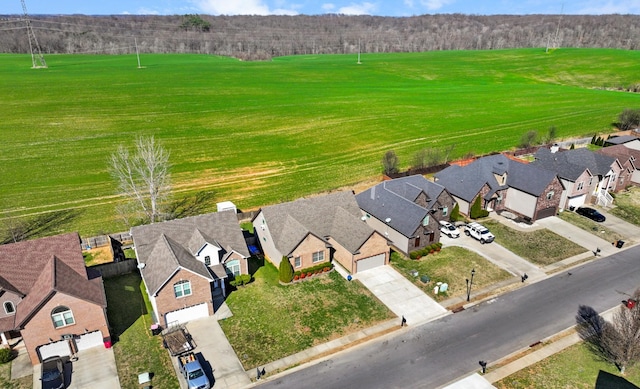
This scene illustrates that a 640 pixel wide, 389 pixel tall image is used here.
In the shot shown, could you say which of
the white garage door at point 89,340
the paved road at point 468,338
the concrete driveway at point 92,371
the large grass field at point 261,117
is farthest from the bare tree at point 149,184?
the paved road at point 468,338

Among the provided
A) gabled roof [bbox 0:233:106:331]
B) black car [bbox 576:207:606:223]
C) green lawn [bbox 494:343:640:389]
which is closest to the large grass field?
gabled roof [bbox 0:233:106:331]

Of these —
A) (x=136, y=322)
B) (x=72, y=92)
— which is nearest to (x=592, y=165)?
(x=136, y=322)

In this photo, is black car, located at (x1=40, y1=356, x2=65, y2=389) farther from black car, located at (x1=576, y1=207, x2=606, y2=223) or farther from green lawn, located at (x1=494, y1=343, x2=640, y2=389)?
black car, located at (x1=576, y1=207, x2=606, y2=223)

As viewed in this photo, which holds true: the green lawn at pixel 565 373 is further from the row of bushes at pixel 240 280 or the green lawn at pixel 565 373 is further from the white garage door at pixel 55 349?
the white garage door at pixel 55 349

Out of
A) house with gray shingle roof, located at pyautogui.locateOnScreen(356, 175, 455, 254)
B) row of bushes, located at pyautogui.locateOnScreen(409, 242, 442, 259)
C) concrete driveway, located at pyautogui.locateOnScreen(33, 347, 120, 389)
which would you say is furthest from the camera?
house with gray shingle roof, located at pyautogui.locateOnScreen(356, 175, 455, 254)

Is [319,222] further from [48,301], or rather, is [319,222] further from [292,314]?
[48,301]

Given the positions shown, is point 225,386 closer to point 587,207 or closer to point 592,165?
point 587,207
